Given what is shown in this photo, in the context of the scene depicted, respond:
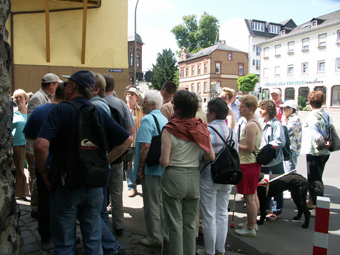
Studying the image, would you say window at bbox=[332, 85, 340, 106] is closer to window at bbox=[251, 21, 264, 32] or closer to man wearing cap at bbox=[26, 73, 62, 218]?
window at bbox=[251, 21, 264, 32]

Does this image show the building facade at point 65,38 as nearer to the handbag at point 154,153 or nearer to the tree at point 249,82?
the handbag at point 154,153

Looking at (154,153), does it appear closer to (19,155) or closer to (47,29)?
(19,155)

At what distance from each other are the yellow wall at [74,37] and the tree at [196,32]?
173 feet

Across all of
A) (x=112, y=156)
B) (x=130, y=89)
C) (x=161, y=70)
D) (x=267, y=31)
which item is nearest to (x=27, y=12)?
(x=130, y=89)

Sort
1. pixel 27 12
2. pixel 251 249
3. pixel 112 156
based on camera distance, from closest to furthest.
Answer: pixel 112 156 < pixel 251 249 < pixel 27 12

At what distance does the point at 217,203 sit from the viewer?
3441 mm

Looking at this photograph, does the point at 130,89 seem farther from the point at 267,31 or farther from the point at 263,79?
the point at 267,31

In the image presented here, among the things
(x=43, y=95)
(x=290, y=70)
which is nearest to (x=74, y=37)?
(x=43, y=95)

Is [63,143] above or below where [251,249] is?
above

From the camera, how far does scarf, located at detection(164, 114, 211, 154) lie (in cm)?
295

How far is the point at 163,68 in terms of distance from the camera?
57875mm

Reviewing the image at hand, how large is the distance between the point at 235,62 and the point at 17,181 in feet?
194

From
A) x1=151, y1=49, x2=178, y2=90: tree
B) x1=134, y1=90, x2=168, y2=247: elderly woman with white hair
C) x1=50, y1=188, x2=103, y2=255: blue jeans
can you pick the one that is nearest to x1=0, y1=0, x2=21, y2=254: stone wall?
x1=50, y1=188, x2=103, y2=255: blue jeans

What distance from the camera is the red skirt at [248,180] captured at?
3957 millimetres
